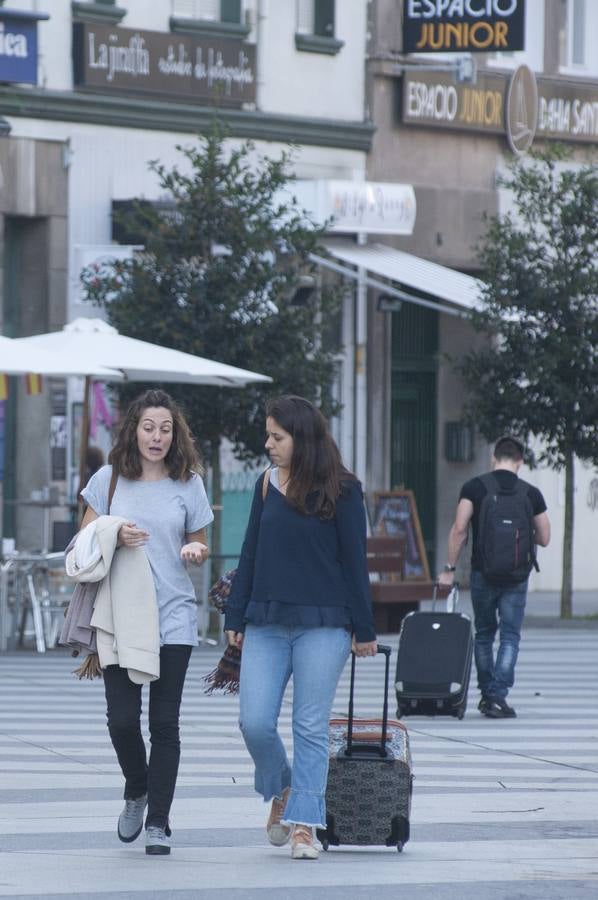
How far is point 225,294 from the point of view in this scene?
19.5 meters

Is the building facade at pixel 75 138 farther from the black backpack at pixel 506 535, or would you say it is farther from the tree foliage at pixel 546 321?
the black backpack at pixel 506 535

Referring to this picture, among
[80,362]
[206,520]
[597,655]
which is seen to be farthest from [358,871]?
[597,655]

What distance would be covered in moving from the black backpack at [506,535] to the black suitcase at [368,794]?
5659 millimetres

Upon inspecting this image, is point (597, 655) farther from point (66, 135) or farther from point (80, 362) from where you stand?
point (66, 135)

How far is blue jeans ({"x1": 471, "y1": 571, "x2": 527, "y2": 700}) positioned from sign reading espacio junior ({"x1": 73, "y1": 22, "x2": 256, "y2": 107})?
29.6ft

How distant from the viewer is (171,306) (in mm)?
19719

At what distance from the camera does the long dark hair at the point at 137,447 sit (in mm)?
8711

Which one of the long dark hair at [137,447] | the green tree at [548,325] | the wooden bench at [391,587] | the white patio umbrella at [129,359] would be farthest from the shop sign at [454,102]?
the long dark hair at [137,447]

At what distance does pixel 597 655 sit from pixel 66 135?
25.0 feet

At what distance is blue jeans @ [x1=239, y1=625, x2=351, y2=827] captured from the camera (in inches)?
334

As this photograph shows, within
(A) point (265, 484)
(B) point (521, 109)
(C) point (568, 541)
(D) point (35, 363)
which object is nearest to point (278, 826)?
(A) point (265, 484)

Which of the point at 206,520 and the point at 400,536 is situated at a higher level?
the point at 206,520

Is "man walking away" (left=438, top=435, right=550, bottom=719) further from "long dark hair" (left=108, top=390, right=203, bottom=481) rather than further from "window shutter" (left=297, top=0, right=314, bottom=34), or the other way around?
"window shutter" (left=297, top=0, right=314, bottom=34)

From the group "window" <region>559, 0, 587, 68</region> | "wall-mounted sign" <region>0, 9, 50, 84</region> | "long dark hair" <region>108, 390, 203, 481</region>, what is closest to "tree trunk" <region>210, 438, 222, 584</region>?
"wall-mounted sign" <region>0, 9, 50, 84</region>
